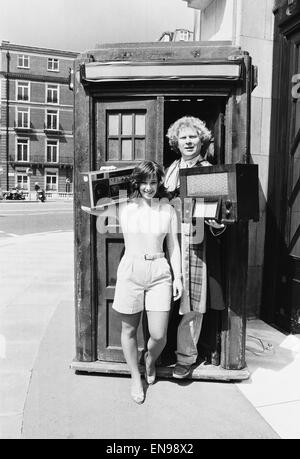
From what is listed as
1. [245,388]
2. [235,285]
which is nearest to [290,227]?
[235,285]

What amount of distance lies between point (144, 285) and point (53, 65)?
5553 centimetres

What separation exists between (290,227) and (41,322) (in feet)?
9.85

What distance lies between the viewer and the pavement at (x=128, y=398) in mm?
2678

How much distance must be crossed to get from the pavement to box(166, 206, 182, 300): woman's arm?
2.60 feet

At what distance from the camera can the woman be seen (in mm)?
2980

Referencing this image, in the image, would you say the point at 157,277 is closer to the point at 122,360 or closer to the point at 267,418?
the point at 122,360

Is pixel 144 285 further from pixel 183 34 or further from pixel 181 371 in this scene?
pixel 183 34

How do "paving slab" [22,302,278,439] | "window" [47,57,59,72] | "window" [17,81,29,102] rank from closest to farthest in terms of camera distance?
"paving slab" [22,302,278,439], "window" [17,81,29,102], "window" [47,57,59,72]

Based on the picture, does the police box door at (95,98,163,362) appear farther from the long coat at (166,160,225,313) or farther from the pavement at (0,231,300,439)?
the pavement at (0,231,300,439)

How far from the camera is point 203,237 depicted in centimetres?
319

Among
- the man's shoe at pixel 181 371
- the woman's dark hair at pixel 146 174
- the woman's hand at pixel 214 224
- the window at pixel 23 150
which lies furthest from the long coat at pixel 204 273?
the window at pixel 23 150

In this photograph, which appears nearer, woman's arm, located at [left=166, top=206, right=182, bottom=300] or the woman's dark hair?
the woman's dark hair

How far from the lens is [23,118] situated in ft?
171

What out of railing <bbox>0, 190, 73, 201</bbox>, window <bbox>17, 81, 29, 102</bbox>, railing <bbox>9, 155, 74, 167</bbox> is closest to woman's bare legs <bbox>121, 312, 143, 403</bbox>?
railing <bbox>0, 190, 73, 201</bbox>
